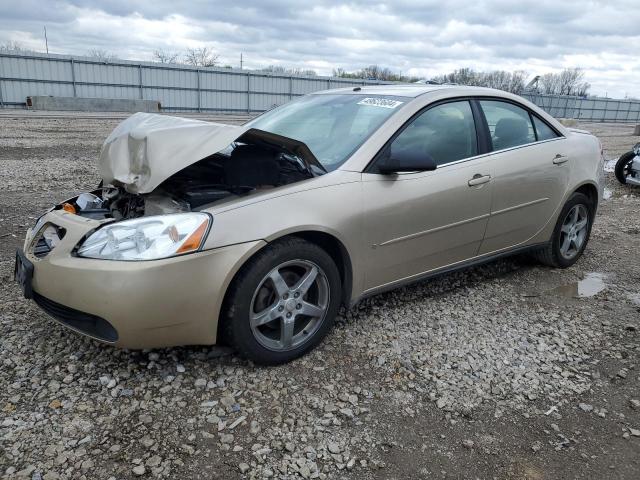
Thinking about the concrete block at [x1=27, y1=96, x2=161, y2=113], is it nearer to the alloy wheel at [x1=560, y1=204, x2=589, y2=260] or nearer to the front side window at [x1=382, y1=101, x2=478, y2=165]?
the alloy wheel at [x1=560, y1=204, x2=589, y2=260]

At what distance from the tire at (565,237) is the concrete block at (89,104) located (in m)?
25.1

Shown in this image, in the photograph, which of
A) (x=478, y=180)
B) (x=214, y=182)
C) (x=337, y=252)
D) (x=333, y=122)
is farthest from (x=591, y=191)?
(x=214, y=182)

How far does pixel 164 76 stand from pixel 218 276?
30.6 metres

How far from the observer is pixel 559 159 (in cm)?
432

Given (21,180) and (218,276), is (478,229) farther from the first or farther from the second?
(21,180)

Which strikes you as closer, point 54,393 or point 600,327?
point 54,393

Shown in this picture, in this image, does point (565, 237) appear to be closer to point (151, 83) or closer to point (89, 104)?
point (89, 104)

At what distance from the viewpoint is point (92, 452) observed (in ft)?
7.37

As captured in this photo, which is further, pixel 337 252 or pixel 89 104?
pixel 89 104

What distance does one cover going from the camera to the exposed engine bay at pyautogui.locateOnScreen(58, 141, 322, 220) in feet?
9.57

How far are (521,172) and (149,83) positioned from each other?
29.5m

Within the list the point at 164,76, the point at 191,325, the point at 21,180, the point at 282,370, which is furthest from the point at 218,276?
the point at 164,76

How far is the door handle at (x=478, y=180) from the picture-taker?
3622 millimetres

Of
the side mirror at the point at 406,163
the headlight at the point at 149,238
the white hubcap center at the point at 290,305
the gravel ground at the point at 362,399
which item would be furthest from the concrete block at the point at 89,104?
the white hubcap center at the point at 290,305
